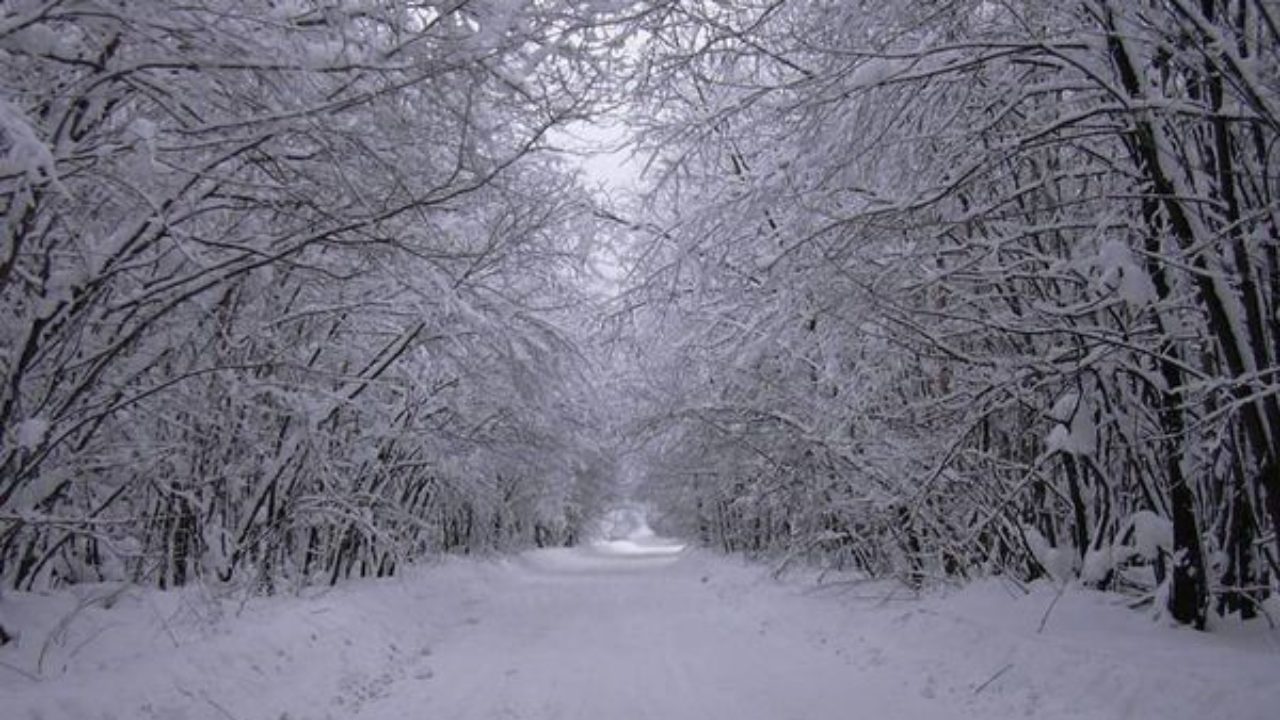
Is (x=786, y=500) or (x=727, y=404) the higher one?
(x=727, y=404)

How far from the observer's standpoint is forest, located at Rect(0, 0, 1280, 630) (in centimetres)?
435

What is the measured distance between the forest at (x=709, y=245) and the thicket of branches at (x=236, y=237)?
4 centimetres

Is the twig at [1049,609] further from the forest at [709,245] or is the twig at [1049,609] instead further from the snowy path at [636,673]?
the snowy path at [636,673]

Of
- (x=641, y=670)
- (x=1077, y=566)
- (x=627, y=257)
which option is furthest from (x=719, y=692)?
(x=627, y=257)

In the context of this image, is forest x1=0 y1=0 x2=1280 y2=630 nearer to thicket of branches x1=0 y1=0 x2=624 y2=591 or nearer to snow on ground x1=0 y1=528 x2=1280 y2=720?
thicket of branches x1=0 y1=0 x2=624 y2=591

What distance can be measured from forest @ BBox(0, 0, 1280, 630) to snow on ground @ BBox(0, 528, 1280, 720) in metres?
0.67

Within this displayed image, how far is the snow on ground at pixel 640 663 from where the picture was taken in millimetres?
5527

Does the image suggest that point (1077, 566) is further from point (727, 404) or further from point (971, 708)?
point (727, 404)

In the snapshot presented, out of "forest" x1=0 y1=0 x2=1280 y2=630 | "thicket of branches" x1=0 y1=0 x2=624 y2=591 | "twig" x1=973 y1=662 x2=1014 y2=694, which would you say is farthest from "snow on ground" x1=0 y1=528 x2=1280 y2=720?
"thicket of branches" x1=0 y1=0 x2=624 y2=591

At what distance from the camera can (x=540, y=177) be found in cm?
1109

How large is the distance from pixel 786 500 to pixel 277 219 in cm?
1112

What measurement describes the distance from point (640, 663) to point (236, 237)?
6488 millimetres

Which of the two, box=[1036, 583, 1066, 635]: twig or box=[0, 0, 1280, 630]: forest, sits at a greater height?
box=[0, 0, 1280, 630]: forest

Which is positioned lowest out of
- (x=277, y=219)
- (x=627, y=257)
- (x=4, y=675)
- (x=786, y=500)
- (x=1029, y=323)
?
(x=4, y=675)
